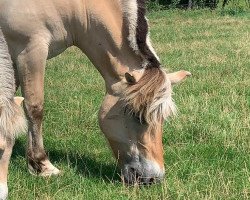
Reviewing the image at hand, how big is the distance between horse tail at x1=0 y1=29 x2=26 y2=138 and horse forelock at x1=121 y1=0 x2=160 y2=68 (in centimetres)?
148

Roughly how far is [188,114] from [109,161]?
1.79 meters

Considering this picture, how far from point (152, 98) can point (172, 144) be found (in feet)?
4.92

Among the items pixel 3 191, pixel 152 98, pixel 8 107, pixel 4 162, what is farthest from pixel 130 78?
pixel 3 191

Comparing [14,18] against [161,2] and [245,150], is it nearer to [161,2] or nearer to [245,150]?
[245,150]

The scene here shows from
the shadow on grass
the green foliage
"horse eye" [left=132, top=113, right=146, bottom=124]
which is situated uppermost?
"horse eye" [left=132, top=113, right=146, bottom=124]

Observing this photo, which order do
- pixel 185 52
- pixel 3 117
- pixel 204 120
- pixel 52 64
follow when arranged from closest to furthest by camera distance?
pixel 3 117 → pixel 204 120 → pixel 52 64 → pixel 185 52

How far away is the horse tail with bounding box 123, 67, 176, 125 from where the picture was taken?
15.4 feet

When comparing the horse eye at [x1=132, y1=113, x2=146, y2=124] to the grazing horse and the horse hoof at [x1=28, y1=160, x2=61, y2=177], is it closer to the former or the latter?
the grazing horse

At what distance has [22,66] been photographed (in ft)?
17.5

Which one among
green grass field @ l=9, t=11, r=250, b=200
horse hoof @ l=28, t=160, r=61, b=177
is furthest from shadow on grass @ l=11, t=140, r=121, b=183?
horse hoof @ l=28, t=160, r=61, b=177

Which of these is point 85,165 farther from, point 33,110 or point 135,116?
point 135,116

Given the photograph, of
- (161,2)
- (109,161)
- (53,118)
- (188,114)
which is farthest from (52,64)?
(161,2)

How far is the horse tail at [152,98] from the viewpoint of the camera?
4.70m

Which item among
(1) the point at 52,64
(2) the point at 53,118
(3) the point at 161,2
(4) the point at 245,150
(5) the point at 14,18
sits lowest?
(3) the point at 161,2
